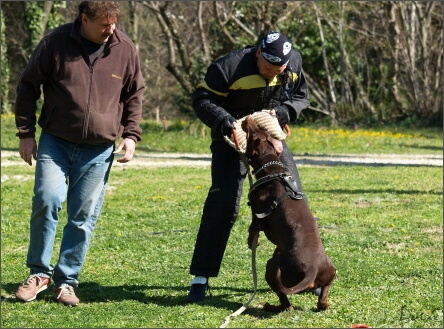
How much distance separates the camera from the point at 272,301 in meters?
6.31

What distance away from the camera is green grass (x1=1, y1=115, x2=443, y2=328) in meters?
5.84

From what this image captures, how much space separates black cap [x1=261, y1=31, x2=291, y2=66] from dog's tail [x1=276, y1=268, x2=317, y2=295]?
4.42 ft

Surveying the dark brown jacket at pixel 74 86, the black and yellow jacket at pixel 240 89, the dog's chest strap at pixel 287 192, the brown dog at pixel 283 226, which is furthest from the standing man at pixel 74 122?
the dog's chest strap at pixel 287 192

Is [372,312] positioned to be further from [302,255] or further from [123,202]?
[123,202]

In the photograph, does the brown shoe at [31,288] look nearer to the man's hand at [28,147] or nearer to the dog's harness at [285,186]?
the man's hand at [28,147]

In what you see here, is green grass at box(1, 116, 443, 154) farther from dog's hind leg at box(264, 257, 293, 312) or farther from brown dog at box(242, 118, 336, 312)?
dog's hind leg at box(264, 257, 293, 312)

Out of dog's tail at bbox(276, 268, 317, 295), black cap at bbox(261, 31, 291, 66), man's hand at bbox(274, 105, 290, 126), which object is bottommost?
dog's tail at bbox(276, 268, 317, 295)

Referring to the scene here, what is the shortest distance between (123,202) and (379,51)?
20.1m

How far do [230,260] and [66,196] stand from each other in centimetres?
192

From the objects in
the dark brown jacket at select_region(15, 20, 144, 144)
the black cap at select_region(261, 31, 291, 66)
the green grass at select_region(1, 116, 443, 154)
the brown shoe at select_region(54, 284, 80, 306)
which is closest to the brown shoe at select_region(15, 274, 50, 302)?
the brown shoe at select_region(54, 284, 80, 306)

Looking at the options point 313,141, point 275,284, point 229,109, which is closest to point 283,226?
point 275,284

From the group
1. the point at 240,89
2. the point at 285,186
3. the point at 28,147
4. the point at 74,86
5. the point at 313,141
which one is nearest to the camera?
the point at 285,186

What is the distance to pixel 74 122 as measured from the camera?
6.17 m

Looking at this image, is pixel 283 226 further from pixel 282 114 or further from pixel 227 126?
pixel 282 114
